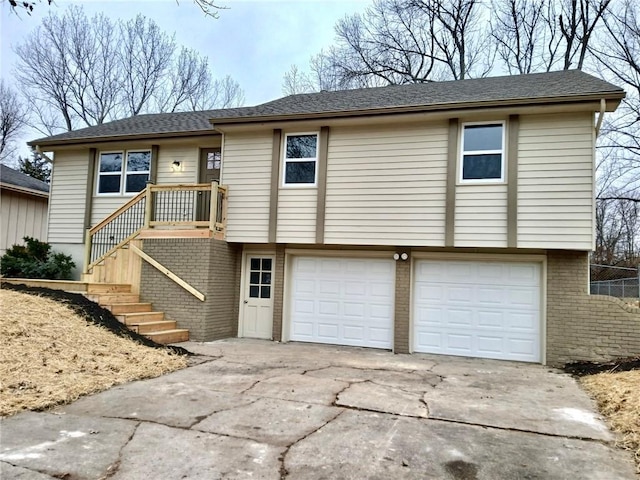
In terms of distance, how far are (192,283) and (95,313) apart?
6.38ft

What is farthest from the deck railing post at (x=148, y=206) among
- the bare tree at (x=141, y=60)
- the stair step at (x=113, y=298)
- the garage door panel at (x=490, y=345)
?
the bare tree at (x=141, y=60)

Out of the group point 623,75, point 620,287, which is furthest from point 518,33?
point 620,287

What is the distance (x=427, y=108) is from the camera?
830cm

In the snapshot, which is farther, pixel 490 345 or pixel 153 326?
pixel 490 345

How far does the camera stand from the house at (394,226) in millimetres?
7926

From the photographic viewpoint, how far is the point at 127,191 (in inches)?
454

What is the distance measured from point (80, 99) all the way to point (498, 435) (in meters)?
26.5

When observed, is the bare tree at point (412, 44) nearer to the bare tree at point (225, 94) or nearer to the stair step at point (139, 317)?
the bare tree at point (225, 94)

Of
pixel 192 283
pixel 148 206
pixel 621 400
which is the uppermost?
pixel 148 206

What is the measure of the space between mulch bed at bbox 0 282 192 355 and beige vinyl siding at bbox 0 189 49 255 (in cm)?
570

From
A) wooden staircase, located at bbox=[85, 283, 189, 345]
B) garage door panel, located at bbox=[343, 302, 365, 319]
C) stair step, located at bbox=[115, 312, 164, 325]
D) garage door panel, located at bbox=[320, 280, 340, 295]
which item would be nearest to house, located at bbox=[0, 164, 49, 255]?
wooden staircase, located at bbox=[85, 283, 189, 345]

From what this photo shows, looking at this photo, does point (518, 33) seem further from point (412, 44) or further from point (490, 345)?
point (490, 345)

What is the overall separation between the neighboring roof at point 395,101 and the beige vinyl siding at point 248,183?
0.53 metres

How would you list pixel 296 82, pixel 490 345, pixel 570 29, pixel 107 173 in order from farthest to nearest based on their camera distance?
1. pixel 296 82
2. pixel 570 29
3. pixel 107 173
4. pixel 490 345
